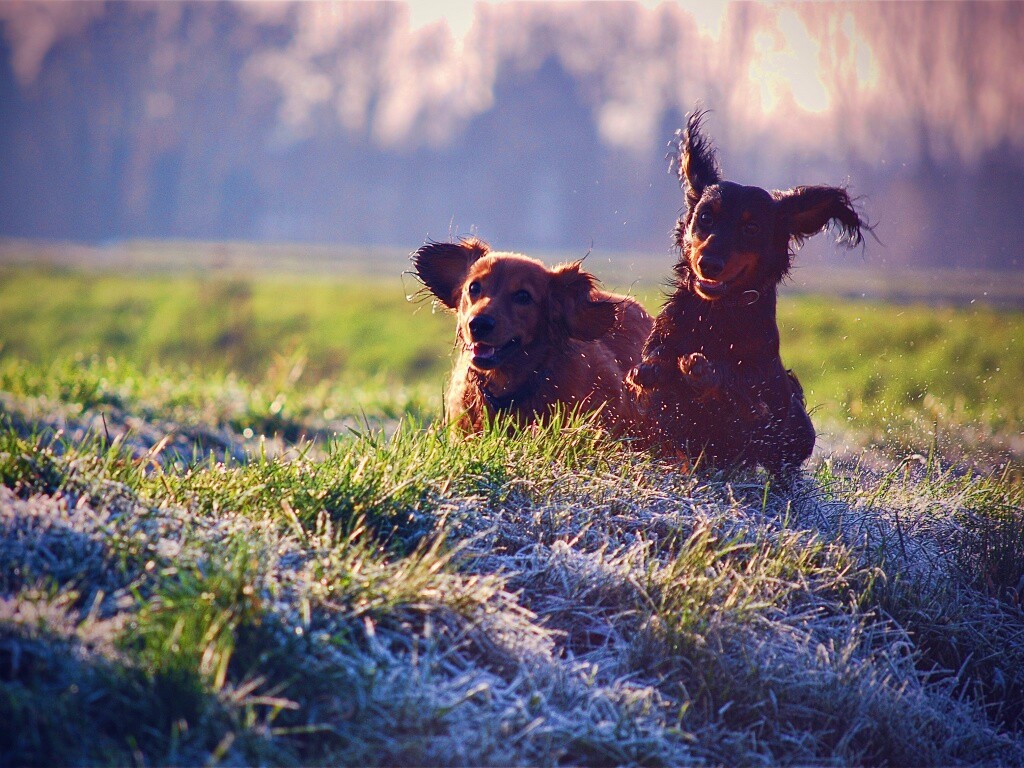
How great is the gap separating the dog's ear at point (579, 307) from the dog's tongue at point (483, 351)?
41 cm

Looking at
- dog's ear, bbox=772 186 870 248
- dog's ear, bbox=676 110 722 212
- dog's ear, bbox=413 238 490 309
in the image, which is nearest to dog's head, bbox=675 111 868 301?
dog's ear, bbox=772 186 870 248

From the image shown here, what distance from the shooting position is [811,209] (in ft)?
13.7

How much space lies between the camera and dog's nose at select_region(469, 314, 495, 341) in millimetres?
4480

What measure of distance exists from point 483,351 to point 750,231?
133 centimetres

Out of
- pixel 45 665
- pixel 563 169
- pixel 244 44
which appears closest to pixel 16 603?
pixel 45 665

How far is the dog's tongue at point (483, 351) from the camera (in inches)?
180

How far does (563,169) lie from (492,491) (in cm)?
4506

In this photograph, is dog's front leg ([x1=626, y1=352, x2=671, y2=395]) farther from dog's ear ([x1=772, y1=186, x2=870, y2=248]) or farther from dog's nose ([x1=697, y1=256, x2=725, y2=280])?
dog's ear ([x1=772, y1=186, x2=870, y2=248])

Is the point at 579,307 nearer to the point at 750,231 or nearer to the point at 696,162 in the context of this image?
the point at 696,162

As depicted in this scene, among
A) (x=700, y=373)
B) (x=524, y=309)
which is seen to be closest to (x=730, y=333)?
(x=700, y=373)

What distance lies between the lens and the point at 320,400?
8.41 m

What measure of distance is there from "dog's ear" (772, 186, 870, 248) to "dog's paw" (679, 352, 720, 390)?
66 cm

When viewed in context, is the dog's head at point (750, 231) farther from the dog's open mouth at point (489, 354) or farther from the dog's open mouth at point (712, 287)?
the dog's open mouth at point (489, 354)

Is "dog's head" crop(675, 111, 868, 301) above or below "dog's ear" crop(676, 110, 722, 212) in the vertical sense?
below
